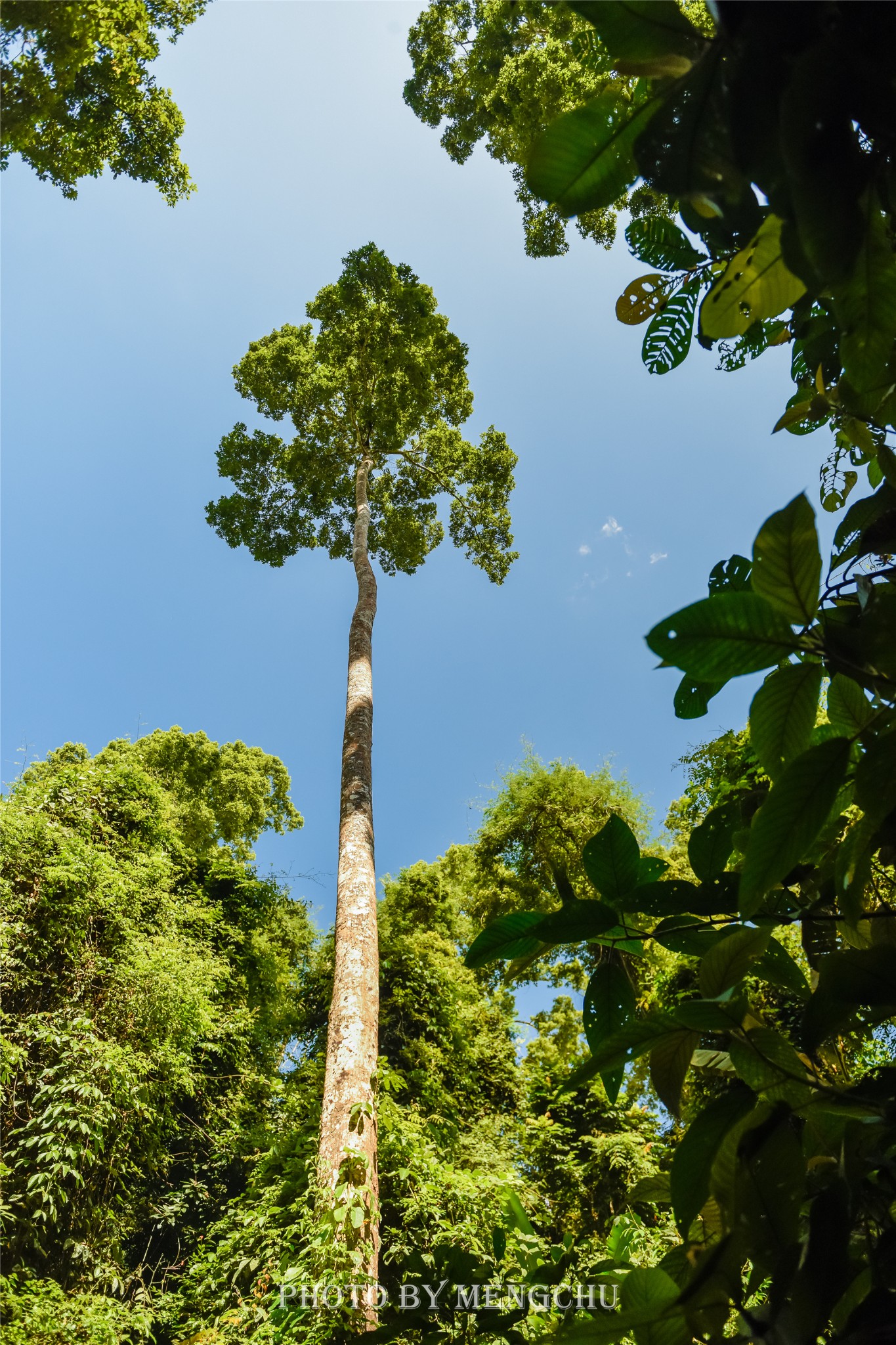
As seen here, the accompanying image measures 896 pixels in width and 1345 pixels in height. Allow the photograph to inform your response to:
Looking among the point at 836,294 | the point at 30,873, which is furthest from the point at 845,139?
the point at 30,873

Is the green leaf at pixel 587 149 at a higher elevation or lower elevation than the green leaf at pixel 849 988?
higher

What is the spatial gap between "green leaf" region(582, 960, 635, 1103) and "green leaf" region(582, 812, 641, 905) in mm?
74

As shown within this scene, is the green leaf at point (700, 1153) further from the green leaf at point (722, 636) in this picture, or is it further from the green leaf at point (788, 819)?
the green leaf at point (722, 636)

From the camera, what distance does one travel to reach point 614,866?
559 mm

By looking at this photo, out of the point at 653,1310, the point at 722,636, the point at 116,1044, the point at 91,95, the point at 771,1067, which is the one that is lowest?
the point at 653,1310

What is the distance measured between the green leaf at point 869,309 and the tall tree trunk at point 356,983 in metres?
3.37

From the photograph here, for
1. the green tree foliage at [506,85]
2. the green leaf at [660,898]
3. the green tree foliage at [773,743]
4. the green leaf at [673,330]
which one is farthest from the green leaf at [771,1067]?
the green tree foliage at [506,85]

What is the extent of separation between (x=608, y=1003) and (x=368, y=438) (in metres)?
8.74

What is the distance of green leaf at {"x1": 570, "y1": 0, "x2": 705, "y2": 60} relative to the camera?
1.25 feet

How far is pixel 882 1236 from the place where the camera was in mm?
367

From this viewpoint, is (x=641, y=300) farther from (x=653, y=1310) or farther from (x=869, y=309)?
(x=653, y=1310)

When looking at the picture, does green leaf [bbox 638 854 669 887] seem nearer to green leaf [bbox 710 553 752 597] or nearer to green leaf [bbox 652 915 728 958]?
green leaf [bbox 652 915 728 958]

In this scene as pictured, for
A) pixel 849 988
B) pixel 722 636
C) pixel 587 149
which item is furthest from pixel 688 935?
pixel 587 149

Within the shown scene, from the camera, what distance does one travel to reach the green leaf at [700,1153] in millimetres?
447
